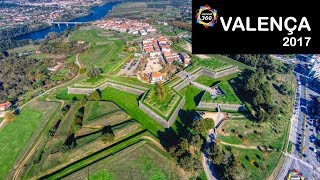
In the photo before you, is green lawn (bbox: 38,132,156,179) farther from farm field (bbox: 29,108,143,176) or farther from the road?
the road

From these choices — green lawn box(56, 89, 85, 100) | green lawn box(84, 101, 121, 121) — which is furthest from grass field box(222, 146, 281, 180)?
green lawn box(56, 89, 85, 100)

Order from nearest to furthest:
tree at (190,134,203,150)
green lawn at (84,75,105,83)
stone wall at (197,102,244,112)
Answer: tree at (190,134,203,150) < stone wall at (197,102,244,112) < green lawn at (84,75,105,83)

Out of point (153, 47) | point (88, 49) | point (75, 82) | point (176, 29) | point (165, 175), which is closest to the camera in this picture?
point (165, 175)

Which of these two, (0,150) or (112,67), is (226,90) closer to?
(112,67)

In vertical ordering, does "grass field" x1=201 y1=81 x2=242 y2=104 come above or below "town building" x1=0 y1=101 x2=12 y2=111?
above

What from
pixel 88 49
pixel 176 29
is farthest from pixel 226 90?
pixel 176 29

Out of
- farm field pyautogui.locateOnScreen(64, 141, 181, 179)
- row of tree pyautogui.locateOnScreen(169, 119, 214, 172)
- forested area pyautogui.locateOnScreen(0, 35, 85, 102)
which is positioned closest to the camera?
farm field pyautogui.locateOnScreen(64, 141, 181, 179)

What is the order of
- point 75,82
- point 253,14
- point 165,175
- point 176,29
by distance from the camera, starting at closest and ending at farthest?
1. point 253,14
2. point 165,175
3. point 75,82
4. point 176,29
